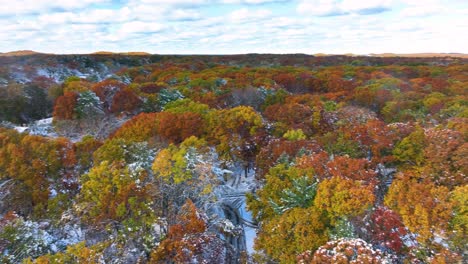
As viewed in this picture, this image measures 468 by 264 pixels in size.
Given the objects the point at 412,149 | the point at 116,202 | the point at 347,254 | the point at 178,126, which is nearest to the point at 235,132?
the point at 178,126

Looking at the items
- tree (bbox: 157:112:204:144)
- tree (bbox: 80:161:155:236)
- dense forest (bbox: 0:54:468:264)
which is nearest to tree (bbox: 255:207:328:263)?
dense forest (bbox: 0:54:468:264)

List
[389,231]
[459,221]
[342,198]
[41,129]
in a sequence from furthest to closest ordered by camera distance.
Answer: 1. [41,129]
2. [342,198]
3. [389,231]
4. [459,221]

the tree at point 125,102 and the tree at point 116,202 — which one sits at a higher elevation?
the tree at point 125,102

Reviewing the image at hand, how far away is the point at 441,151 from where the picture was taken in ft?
82.2

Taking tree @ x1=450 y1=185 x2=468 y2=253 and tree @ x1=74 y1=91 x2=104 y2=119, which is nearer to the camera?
tree @ x1=450 y1=185 x2=468 y2=253

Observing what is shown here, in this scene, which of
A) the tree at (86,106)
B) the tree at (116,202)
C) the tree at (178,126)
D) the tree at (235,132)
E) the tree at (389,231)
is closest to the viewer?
the tree at (389,231)

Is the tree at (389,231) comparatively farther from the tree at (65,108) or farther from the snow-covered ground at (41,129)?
the tree at (65,108)

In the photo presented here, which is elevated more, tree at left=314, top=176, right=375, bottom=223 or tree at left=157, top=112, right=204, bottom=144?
tree at left=157, top=112, right=204, bottom=144

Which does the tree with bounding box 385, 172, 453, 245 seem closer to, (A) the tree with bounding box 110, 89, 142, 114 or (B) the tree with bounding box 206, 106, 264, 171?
(B) the tree with bounding box 206, 106, 264, 171

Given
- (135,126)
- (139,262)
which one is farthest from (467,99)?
(139,262)

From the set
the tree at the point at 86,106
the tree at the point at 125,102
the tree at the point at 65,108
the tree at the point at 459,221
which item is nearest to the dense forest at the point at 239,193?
the tree at the point at 459,221

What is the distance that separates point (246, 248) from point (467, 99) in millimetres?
36529

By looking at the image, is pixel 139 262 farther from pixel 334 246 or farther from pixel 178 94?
pixel 178 94

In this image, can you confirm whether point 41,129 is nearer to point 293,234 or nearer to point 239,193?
point 239,193
